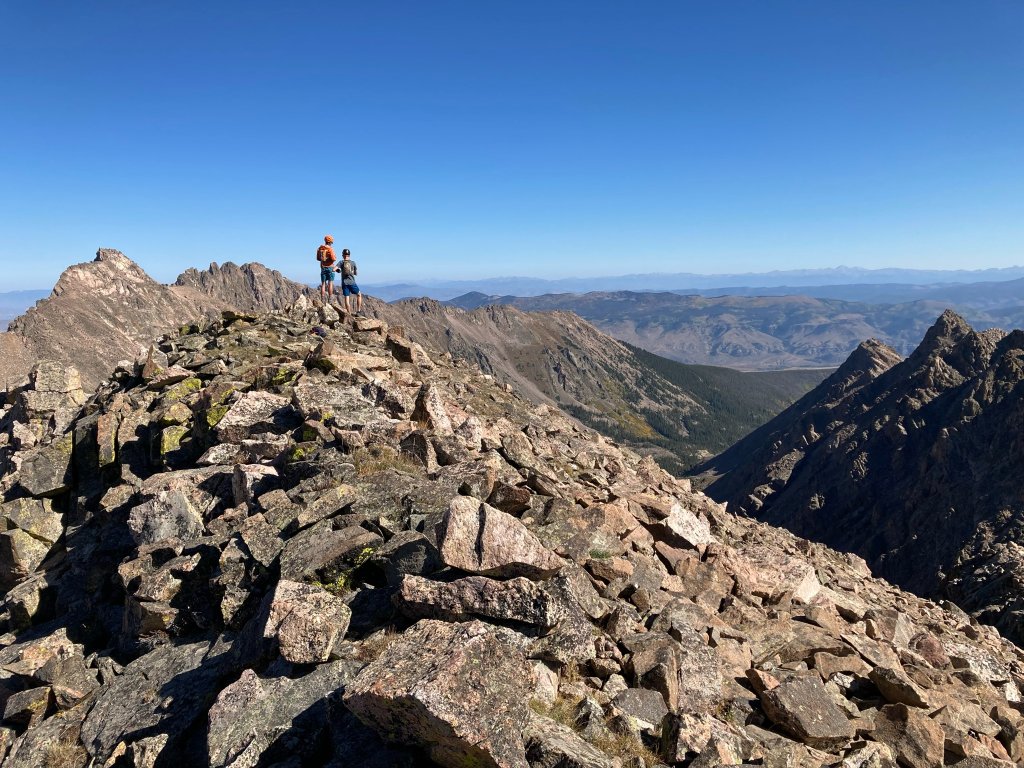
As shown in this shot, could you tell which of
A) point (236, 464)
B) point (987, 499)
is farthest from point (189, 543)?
point (987, 499)

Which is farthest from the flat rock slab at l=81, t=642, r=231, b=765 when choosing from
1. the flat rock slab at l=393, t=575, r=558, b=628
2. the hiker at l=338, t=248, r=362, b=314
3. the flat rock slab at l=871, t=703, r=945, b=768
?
the hiker at l=338, t=248, r=362, b=314

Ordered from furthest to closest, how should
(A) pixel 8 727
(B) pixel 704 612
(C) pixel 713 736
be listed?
1. (B) pixel 704 612
2. (A) pixel 8 727
3. (C) pixel 713 736

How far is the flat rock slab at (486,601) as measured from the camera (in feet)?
39.6

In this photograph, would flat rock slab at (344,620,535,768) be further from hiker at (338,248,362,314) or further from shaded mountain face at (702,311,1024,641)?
shaded mountain face at (702,311,1024,641)

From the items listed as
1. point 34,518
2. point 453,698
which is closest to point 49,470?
point 34,518

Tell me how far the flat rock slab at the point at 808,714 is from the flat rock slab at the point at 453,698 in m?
5.87

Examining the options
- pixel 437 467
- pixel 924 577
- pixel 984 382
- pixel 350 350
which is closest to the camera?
pixel 437 467

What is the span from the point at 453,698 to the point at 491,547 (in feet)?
13.8

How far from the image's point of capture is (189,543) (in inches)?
688

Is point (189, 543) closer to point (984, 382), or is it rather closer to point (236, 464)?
point (236, 464)

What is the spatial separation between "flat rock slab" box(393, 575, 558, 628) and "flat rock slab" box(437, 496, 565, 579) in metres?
0.69

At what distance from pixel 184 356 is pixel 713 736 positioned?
37559 mm

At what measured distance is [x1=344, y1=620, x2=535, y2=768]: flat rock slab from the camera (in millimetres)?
8930

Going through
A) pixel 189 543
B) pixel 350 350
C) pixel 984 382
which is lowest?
pixel 984 382
